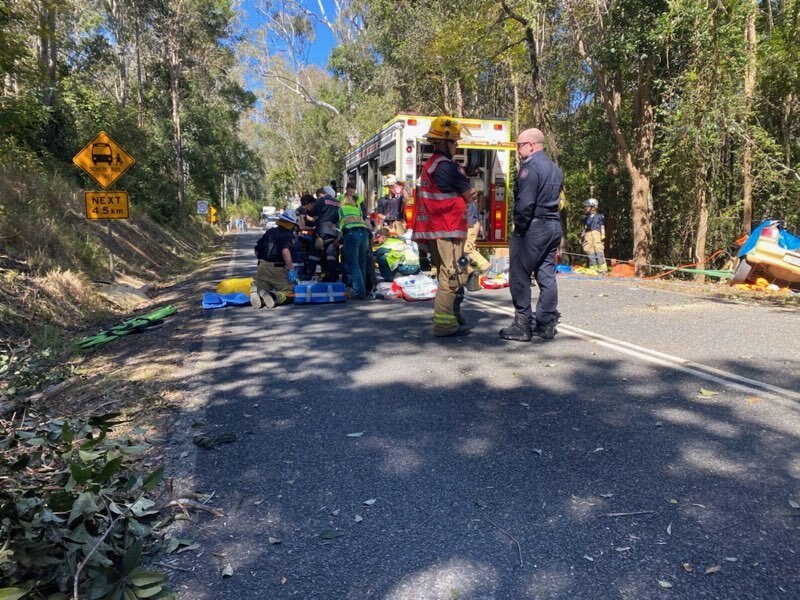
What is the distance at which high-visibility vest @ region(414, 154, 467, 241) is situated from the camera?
6441 mm

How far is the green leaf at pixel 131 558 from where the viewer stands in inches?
88.5

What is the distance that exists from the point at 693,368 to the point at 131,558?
4.42 m

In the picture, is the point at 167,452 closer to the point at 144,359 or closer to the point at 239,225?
the point at 144,359

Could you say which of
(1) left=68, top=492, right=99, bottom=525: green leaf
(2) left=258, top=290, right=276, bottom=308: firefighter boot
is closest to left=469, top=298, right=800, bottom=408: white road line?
(1) left=68, top=492, right=99, bottom=525: green leaf

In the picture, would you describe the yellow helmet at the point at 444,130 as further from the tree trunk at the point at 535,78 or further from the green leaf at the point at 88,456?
the tree trunk at the point at 535,78

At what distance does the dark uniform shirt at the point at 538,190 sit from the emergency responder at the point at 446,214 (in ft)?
2.12

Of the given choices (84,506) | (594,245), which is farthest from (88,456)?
(594,245)

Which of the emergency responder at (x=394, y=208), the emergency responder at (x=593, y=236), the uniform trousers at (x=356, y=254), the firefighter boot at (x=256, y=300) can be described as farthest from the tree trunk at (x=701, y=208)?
the firefighter boot at (x=256, y=300)

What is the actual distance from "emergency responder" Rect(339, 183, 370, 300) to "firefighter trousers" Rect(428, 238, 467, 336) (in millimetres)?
3606

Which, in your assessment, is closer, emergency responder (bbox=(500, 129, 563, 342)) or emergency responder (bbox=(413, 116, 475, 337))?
emergency responder (bbox=(500, 129, 563, 342))

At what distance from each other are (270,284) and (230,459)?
6.34 meters

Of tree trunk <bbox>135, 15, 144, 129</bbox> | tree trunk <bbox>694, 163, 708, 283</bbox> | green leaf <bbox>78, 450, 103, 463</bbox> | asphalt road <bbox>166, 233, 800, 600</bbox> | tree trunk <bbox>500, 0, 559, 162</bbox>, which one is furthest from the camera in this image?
tree trunk <bbox>135, 15, 144, 129</bbox>

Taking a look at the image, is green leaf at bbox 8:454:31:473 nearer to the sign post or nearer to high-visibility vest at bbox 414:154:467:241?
high-visibility vest at bbox 414:154:467:241

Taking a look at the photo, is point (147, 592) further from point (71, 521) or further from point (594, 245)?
point (594, 245)
